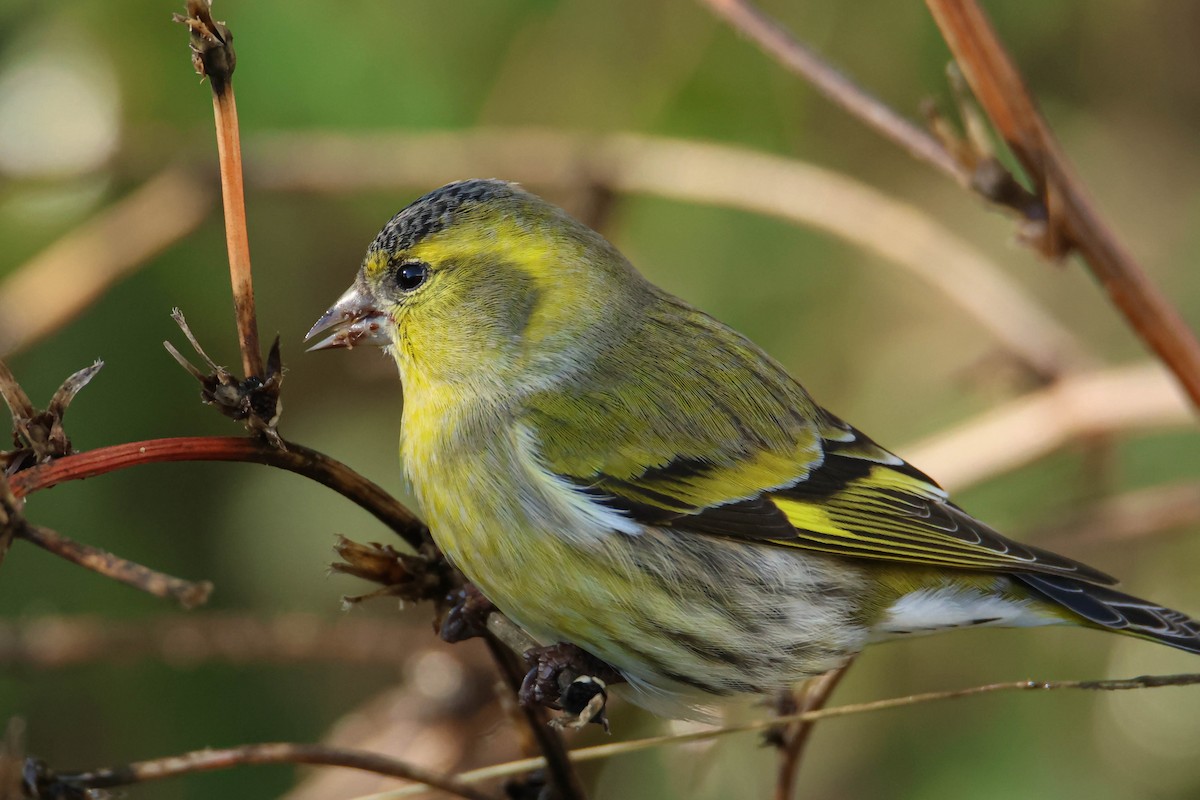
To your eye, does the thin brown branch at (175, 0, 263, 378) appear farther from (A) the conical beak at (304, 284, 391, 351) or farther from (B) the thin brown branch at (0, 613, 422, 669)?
(B) the thin brown branch at (0, 613, 422, 669)

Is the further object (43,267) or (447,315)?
(43,267)

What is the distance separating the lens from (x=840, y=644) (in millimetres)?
2477

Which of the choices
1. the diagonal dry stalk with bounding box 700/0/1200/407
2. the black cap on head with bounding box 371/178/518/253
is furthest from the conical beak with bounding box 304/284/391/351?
the diagonal dry stalk with bounding box 700/0/1200/407

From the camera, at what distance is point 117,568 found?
1.29 metres

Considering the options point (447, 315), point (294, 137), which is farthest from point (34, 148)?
point (447, 315)

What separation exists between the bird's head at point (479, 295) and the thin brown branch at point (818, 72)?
1.94 ft

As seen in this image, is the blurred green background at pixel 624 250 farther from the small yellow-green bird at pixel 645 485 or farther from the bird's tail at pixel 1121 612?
the bird's tail at pixel 1121 612

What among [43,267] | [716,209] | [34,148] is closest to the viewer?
[43,267]

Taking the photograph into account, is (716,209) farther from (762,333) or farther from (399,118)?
(399,118)

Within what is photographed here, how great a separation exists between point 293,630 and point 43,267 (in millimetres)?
1291

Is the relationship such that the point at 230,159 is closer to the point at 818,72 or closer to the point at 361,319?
the point at 361,319

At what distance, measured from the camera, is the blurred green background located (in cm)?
351

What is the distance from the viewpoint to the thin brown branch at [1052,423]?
10.1ft

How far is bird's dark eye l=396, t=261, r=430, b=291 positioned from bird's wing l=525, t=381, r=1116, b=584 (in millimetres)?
424
